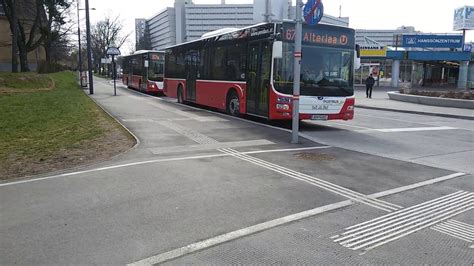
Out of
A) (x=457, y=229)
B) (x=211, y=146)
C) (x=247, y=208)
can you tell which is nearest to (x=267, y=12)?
(x=211, y=146)

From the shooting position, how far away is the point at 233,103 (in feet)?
52.5

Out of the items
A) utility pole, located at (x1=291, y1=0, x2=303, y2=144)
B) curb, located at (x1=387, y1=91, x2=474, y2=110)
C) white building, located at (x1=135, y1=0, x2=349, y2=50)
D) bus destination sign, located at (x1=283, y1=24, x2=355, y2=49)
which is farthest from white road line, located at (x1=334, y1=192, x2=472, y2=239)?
white building, located at (x1=135, y1=0, x2=349, y2=50)

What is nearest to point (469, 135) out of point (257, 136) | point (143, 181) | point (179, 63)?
point (257, 136)

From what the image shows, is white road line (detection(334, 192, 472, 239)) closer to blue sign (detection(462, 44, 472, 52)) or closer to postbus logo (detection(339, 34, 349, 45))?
postbus logo (detection(339, 34, 349, 45))

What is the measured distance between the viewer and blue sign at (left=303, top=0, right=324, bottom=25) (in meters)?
10.6

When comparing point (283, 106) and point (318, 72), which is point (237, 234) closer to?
point (283, 106)

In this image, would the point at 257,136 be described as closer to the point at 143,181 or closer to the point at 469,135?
the point at 143,181

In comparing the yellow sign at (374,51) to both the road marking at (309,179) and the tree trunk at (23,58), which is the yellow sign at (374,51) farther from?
the road marking at (309,179)

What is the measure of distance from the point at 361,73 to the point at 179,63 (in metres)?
37.0

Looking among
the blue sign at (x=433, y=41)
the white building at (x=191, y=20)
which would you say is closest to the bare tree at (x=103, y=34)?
the white building at (x=191, y=20)

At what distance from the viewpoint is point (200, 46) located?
19.0 meters

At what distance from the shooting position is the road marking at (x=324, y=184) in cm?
581

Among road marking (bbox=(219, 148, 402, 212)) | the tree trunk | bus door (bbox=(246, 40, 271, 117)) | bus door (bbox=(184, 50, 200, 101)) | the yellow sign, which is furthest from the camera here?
the yellow sign

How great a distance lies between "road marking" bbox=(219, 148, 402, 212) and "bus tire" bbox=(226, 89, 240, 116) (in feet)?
22.0
